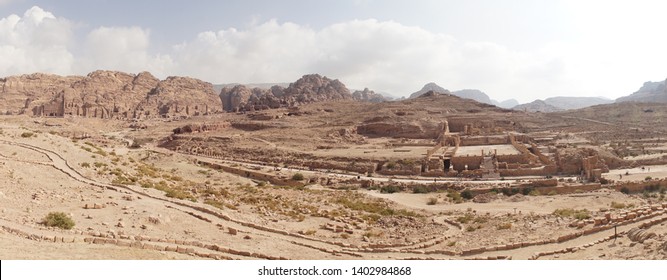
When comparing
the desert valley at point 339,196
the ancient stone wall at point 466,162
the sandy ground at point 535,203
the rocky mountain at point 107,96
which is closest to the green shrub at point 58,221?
the desert valley at point 339,196

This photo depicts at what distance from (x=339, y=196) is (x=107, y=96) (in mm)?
96141

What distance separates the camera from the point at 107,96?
107500 mm

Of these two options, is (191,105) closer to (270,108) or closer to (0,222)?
(270,108)

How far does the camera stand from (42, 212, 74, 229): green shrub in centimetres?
1209

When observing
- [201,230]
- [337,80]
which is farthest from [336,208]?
[337,80]

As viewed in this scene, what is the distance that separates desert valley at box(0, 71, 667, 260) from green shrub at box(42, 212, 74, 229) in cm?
5

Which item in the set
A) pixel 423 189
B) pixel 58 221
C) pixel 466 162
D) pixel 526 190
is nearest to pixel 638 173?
pixel 526 190

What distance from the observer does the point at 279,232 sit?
630 inches

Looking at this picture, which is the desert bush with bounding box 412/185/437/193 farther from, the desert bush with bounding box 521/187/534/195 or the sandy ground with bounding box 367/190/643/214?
the desert bush with bounding box 521/187/534/195

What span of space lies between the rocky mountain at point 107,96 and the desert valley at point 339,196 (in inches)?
1700

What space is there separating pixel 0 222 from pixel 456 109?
80667 mm

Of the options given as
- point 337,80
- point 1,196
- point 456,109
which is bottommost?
point 1,196

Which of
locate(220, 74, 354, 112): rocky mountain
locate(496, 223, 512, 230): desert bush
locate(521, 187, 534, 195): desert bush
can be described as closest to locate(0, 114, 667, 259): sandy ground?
locate(496, 223, 512, 230): desert bush

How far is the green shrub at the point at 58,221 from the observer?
12086mm
